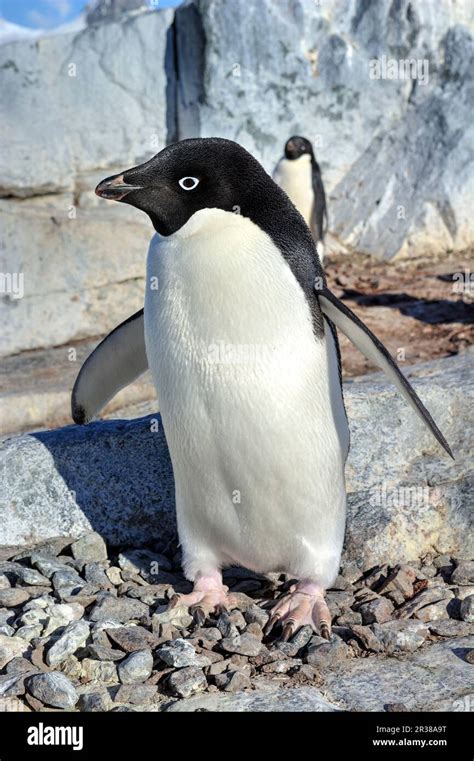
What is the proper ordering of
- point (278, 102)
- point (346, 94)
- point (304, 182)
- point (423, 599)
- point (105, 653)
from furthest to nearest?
point (278, 102) → point (346, 94) → point (304, 182) → point (423, 599) → point (105, 653)

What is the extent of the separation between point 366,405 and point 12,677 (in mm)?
1950

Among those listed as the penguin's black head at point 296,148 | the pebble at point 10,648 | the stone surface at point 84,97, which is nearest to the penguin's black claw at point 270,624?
the pebble at point 10,648

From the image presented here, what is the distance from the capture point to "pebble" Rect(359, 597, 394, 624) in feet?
9.38

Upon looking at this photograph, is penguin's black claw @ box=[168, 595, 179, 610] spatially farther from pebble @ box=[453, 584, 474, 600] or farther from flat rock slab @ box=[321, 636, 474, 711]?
pebble @ box=[453, 584, 474, 600]

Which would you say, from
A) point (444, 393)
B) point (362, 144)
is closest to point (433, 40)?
point (362, 144)

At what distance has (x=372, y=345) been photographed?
2.98m

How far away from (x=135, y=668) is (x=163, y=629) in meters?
0.26

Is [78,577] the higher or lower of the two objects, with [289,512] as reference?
lower

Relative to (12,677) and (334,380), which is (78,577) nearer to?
(12,677)

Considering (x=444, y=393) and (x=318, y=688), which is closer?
(x=318, y=688)

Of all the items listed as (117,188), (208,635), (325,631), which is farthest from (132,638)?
(117,188)

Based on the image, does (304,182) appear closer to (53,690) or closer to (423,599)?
(423,599)

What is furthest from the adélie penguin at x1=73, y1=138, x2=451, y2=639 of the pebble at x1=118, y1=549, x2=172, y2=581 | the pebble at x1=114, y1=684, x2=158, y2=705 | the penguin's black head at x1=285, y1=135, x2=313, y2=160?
the penguin's black head at x1=285, y1=135, x2=313, y2=160

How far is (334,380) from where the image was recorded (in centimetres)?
307
